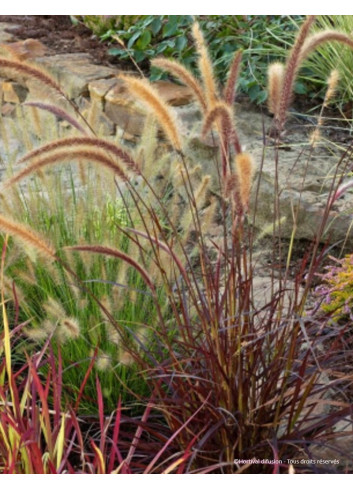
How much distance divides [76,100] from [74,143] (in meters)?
3.58

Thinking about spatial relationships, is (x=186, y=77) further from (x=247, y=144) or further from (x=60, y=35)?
(x=60, y=35)

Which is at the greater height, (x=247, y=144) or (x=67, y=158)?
(x=67, y=158)

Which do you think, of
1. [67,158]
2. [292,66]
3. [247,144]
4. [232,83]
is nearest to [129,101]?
[247,144]

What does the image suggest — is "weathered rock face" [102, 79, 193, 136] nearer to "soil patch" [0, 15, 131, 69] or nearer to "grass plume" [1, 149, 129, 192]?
"soil patch" [0, 15, 131, 69]

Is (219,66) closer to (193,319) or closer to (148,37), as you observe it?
(148,37)

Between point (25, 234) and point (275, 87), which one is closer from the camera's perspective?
point (25, 234)

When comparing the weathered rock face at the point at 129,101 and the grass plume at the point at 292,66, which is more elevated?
the grass plume at the point at 292,66

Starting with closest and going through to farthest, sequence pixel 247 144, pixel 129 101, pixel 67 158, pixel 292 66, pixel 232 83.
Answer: pixel 67 158
pixel 292 66
pixel 232 83
pixel 247 144
pixel 129 101

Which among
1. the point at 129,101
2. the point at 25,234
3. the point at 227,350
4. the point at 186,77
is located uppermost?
the point at 186,77

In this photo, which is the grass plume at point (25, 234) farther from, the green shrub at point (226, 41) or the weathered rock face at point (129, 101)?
the weathered rock face at point (129, 101)

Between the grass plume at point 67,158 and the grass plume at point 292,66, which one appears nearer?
the grass plume at point 67,158

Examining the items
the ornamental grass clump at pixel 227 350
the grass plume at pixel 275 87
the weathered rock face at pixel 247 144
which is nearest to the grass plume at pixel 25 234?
the ornamental grass clump at pixel 227 350

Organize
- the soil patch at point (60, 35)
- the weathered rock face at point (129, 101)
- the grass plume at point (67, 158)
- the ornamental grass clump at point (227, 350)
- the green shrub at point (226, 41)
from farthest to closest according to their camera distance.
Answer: the soil patch at point (60, 35) < the weathered rock face at point (129, 101) < the green shrub at point (226, 41) < the ornamental grass clump at point (227, 350) < the grass plume at point (67, 158)

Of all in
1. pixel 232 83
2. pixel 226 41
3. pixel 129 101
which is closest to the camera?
pixel 232 83
